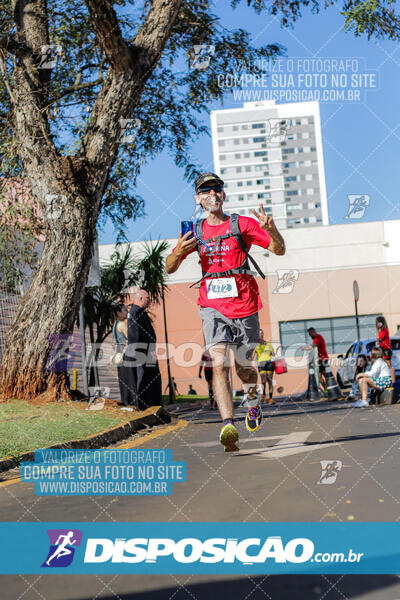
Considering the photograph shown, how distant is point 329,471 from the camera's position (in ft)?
15.7

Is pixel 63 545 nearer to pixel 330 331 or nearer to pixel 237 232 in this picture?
pixel 237 232

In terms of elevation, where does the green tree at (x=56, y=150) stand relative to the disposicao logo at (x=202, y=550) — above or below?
above

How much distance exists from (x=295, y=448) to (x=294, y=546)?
336cm

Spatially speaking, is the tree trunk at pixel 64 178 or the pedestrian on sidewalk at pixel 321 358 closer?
the tree trunk at pixel 64 178

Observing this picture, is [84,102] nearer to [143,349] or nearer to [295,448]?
[143,349]

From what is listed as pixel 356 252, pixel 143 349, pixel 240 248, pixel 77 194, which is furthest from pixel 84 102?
pixel 356 252

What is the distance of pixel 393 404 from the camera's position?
43.7 ft

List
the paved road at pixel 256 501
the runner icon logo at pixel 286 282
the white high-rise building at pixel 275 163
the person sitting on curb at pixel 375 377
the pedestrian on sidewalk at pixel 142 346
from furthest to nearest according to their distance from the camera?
the white high-rise building at pixel 275 163 → the runner icon logo at pixel 286 282 → the person sitting on curb at pixel 375 377 → the pedestrian on sidewalk at pixel 142 346 → the paved road at pixel 256 501

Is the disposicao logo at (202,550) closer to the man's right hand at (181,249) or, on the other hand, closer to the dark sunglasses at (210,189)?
the man's right hand at (181,249)

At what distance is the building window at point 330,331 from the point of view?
45.5 metres

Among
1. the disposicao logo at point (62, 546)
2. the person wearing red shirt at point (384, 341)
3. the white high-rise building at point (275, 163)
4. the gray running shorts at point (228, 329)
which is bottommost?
the disposicao logo at point (62, 546)

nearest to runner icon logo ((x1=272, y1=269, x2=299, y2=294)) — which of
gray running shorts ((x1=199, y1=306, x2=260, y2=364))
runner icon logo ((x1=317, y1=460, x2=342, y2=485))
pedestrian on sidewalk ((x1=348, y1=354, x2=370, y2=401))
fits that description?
pedestrian on sidewalk ((x1=348, y1=354, x2=370, y2=401))

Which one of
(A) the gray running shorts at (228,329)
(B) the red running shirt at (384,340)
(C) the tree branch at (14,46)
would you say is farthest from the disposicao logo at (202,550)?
(B) the red running shirt at (384,340)

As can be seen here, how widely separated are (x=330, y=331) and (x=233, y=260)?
41.0 meters
